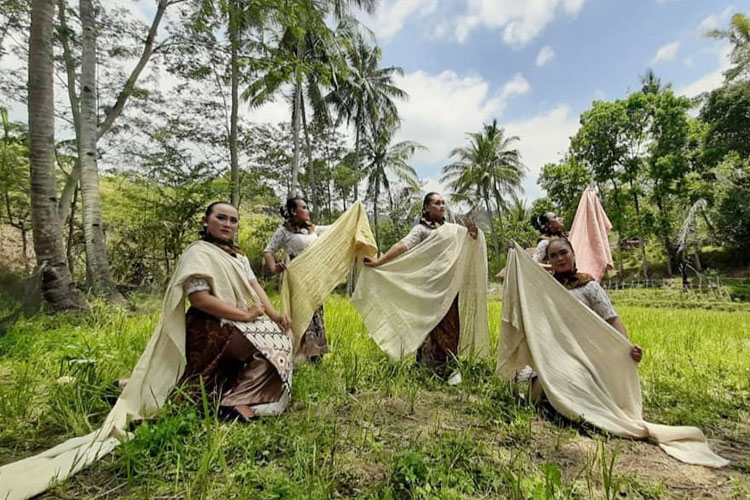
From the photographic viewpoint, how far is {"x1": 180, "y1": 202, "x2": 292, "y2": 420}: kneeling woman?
84.0 inches

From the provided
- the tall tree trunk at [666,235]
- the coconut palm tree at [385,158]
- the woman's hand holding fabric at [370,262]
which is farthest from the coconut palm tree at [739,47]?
the woman's hand holding fabric at [370,262]

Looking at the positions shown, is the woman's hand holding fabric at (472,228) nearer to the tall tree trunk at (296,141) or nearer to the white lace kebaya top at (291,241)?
the white lace kebaya top at (291,241)

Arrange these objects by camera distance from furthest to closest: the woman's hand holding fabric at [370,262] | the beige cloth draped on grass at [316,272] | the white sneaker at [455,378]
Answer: the woman's hand holding fabric at [370,262] → the beige cloth draped on grass at [316,272] → the white sneaker at [455,378]

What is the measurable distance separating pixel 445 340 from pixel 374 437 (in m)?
1.49

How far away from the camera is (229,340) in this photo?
2211 mm

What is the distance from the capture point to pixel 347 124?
19562mm

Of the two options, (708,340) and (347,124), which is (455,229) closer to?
(708,340)

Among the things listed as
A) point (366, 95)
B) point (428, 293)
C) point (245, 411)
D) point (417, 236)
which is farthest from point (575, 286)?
point (366, 95)

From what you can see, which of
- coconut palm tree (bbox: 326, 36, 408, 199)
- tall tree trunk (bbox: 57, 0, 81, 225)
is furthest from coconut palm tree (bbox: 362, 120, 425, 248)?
tall tree trunk (bbox: 57, 0, 81, 225)

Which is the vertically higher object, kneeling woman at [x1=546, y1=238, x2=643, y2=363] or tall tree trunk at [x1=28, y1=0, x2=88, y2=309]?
tall tree trunk at [x1=28, y1=0, x2=88, y2=309]

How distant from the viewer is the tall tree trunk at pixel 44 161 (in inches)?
175

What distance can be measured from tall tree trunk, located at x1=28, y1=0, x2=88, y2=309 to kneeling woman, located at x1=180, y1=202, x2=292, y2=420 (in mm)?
3716

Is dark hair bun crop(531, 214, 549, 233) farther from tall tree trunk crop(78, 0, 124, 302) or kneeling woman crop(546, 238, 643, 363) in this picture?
tall tree trunk crop(78, 0, 124, 302)

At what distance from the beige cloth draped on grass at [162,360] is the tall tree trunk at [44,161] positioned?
3579 millimetres
